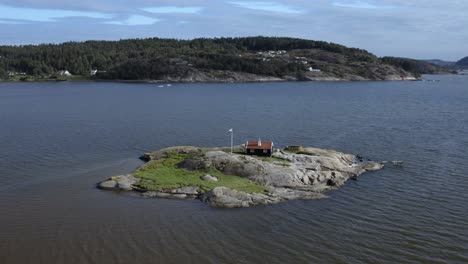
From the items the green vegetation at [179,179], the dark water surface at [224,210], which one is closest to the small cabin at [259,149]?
the green vegetation at [179,179]

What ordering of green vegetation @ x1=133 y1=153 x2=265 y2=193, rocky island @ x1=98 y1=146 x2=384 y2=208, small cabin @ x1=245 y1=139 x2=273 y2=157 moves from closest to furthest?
rocky island @ x1=98 y1=146 x2=384 y2=208
green vegetation @ x1=133 y1=153 x2=265 y2=193
small cabin @ x1=245 y1=139 x2=273 y2=157

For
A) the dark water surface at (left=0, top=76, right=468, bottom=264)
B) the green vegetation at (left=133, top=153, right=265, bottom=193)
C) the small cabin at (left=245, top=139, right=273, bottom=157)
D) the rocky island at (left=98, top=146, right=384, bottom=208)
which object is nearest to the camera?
the dark water surface at (left=0, top=76, right=468, bottom=264)

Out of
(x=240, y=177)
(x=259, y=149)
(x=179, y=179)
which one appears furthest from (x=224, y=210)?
(x=259, y=149)

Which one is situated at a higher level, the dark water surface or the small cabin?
the small cabin

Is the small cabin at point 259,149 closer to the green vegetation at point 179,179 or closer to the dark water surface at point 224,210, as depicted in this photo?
the green vegetation at point 179,179

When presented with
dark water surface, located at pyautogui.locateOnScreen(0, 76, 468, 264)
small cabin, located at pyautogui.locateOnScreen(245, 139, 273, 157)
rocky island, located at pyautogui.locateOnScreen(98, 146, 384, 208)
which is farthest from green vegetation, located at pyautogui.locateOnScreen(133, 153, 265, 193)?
small cabin, located at pyautogui.locateOnScreen(245, 139, 273, 157)

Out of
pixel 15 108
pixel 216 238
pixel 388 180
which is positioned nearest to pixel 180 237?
pixel 216 238

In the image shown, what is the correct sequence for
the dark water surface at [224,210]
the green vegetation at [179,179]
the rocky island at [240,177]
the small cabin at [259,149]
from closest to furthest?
the dark water surface at [224,210]
the rocky island at [240,177]
the green vegetation at [179,179]
the small cabin at [259,149]

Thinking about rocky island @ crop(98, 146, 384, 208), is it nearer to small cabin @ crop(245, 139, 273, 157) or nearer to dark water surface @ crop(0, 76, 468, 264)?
small cabin @ crop(245, 139, 273, 157)
